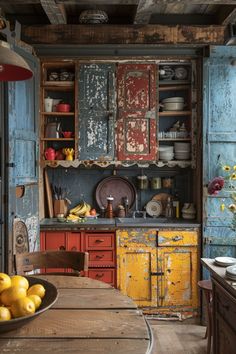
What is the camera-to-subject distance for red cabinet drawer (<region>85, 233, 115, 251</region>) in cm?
382

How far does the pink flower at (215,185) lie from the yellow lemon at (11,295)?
103 inches

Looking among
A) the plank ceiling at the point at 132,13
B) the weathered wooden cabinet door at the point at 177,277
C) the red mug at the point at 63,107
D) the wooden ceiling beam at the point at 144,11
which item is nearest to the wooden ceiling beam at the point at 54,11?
the plank ceiling at the point at 132,13

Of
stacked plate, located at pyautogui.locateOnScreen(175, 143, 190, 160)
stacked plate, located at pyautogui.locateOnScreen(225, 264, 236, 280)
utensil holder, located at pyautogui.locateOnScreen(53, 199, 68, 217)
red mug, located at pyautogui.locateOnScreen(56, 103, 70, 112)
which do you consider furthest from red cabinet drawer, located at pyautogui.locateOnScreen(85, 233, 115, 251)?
stacked plate, located at pyautogui.locateOnScreen(225, 264, 236, 280)

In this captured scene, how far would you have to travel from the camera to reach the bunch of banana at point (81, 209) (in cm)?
421

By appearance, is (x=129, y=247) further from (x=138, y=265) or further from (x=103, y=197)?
(x=103, y=197)

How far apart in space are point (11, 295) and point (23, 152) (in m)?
2.20

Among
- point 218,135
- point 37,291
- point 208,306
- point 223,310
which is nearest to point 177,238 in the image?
point 208,306

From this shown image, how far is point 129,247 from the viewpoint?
3811mm

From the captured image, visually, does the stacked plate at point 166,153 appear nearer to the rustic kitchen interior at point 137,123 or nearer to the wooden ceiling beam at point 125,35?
the rustic kitchen interior at point 137,123

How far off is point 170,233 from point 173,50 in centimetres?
185

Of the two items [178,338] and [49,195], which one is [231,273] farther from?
[49,195]

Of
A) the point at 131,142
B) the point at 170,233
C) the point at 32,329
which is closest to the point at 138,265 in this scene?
the point at 170,233

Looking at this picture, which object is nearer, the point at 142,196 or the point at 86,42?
the point at 86,42

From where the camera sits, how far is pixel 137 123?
13.1 feet
